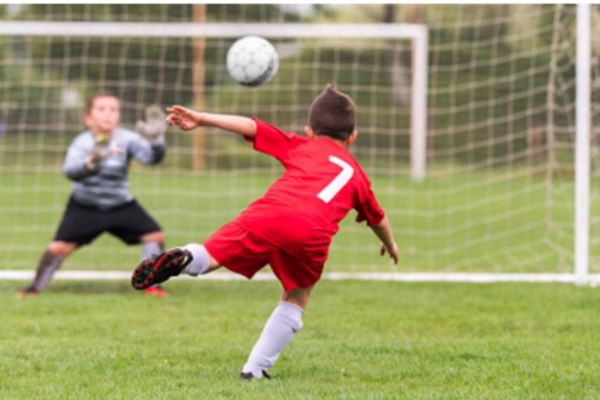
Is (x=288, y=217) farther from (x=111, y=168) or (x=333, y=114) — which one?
(x=111, y=168)

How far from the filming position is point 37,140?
57.1 ft

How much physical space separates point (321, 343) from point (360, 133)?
1190 cm

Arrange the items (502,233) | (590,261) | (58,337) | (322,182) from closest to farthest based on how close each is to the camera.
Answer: (322,182) < (58,337) < (590,261) < (502,233)

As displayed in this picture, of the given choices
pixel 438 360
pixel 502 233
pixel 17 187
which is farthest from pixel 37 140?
pixel 438 360

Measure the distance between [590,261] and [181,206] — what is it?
266 inches

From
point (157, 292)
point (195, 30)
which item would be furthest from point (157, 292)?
point (195, 30)

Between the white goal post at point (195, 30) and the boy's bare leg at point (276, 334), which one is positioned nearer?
the boy's bare leg at point (276, 334)

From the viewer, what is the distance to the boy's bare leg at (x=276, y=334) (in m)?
4.65

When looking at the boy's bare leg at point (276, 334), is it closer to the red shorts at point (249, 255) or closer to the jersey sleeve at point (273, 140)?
the red shorts at point (249, 255)

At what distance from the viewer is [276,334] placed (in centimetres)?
464

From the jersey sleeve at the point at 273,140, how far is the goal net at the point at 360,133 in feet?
16.6

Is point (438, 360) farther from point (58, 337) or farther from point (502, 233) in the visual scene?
point (502, 233)

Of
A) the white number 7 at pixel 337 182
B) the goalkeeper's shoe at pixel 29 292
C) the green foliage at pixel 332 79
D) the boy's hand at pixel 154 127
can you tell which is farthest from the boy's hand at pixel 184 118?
the green foliage at pixel 332 79

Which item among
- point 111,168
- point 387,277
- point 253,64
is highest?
point 253,64
